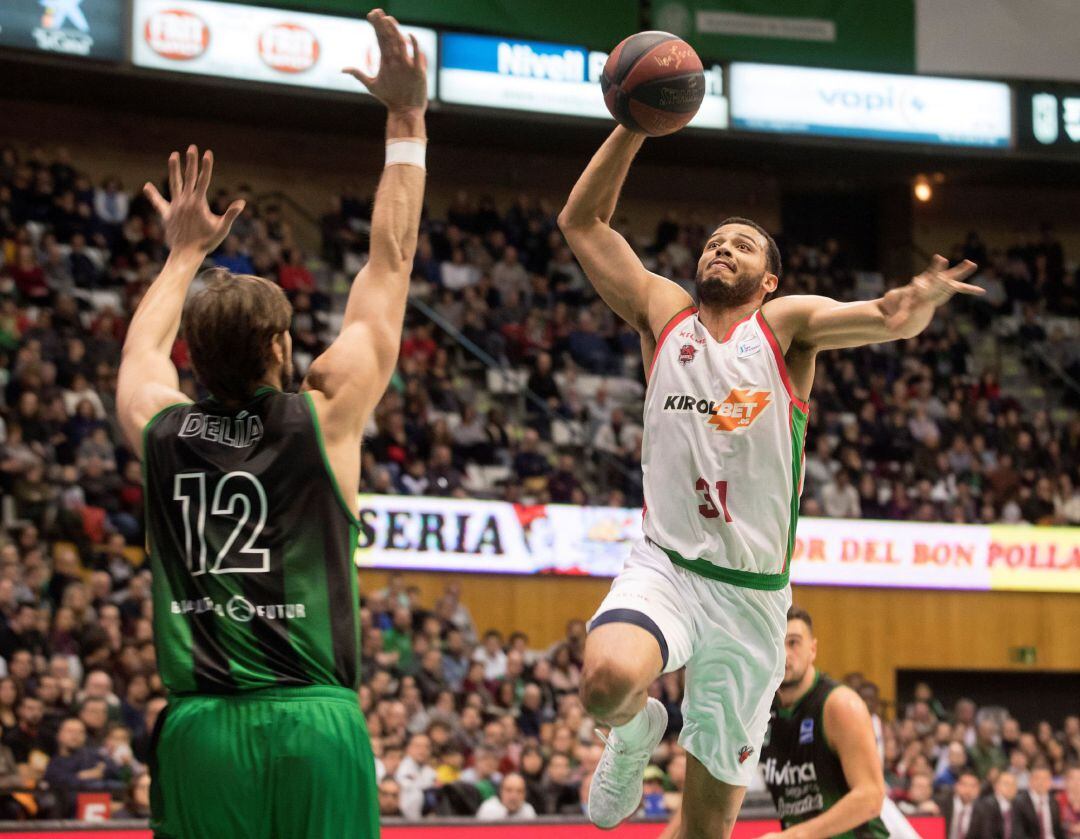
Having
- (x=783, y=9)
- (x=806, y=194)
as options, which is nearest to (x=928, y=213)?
(x=806, y=194)

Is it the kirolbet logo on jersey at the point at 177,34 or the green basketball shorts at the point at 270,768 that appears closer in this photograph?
the green basketball shorts at the point at 270,768

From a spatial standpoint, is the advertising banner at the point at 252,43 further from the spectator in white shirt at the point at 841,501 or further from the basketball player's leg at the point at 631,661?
the basketball player's leg at the point at 631,661

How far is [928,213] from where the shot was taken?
85.3 ft

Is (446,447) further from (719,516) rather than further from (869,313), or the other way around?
(869,313)

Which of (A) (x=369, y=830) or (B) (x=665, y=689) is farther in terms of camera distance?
(B) (x=665, y=689)

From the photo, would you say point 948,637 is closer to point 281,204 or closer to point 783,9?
point 783,9

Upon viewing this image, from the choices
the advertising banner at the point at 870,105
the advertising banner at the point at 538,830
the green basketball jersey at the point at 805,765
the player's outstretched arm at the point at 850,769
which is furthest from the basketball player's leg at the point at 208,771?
the advertising banner at the point at 870,105

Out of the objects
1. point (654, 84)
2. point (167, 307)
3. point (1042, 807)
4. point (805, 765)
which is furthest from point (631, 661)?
point (1042, 807)

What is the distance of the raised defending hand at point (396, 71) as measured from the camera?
3.92 metres

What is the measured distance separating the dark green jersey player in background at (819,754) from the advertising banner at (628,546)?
25.7ft

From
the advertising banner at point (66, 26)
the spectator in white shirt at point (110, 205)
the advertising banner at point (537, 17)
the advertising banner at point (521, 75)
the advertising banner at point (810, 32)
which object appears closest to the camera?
the advertising banner at point (66, 26)

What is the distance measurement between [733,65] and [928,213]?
684 centimetres

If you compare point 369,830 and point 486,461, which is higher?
point 486,461

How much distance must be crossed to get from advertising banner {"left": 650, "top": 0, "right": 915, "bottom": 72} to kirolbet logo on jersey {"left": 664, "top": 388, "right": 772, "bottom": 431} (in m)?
15.5
